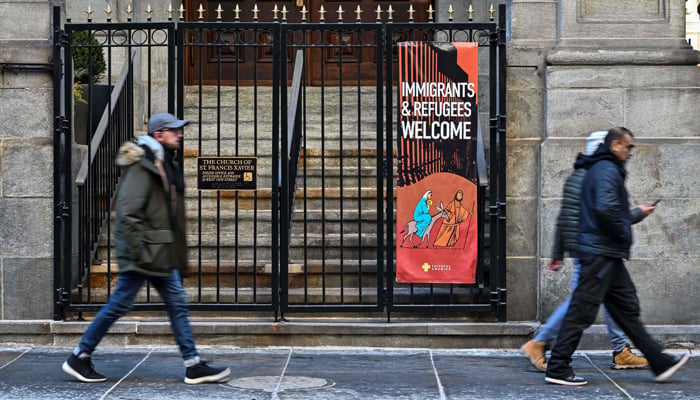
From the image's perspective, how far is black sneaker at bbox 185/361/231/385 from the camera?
7.84 meters

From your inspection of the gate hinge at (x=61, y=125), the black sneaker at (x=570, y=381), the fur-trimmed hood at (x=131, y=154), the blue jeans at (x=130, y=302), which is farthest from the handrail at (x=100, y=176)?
the black sneaker at (x=570, y=381)

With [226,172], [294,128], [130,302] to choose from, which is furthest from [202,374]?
[294,128]

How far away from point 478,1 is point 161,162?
23.4 feet

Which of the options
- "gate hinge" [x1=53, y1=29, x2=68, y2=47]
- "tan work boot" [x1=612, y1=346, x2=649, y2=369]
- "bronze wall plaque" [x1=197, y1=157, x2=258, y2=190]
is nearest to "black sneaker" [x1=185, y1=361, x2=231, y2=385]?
"bronze wall plaque" [x1=197, y1=157, x2=258, y2=190]

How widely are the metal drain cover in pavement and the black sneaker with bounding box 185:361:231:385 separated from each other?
0.36 ft

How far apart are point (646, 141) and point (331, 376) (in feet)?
11.8

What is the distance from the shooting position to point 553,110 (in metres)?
9.84

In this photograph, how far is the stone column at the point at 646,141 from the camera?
977 centimetres

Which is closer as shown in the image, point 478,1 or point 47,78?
point 47,78

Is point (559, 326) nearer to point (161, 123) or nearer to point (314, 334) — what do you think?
point (314, 334)

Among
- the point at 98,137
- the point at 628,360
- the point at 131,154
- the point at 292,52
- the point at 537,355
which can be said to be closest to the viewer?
the point at 131,154

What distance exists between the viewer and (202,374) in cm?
786

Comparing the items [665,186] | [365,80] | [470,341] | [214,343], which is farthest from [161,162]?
[365,80]

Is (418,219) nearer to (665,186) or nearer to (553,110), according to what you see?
(553,110)
